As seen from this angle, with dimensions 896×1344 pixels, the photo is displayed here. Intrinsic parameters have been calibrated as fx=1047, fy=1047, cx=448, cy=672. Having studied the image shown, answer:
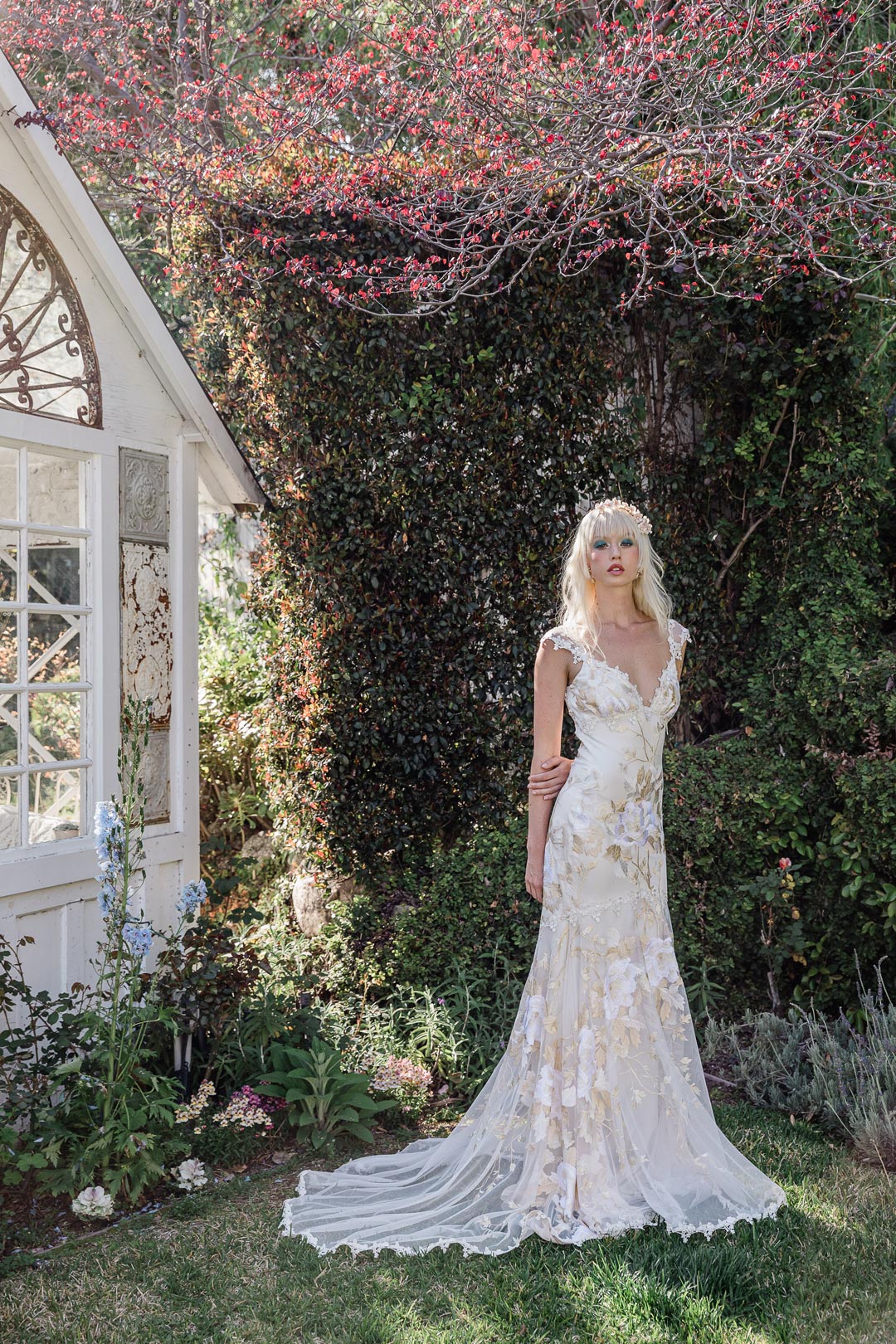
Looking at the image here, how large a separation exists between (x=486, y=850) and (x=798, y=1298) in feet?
8.33

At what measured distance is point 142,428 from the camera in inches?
183

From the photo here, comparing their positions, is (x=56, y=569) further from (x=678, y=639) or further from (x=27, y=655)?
(x=678, y=639)

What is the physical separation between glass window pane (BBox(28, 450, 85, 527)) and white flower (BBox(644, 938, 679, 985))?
9.48ft

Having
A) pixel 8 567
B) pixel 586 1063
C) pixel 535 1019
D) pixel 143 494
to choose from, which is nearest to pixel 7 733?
pixel 8 567

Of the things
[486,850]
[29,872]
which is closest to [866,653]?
[486,850]

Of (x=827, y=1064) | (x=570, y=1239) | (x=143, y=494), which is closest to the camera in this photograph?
(x=570, y=1239)

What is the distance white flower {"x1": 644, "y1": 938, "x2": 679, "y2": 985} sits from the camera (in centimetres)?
350

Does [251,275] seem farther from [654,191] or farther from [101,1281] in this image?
[101,1281]

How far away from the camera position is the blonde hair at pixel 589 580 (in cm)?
351

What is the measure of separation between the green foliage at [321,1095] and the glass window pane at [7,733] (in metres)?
1.63

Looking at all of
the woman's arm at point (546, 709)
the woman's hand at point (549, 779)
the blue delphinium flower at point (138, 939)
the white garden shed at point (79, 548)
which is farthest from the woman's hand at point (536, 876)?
the white garden shed at point (79, 548)

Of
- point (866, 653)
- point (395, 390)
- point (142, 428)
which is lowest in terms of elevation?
point (866, 653)

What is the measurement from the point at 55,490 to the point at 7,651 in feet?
2.32

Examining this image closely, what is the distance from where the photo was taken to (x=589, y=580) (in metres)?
3.58
